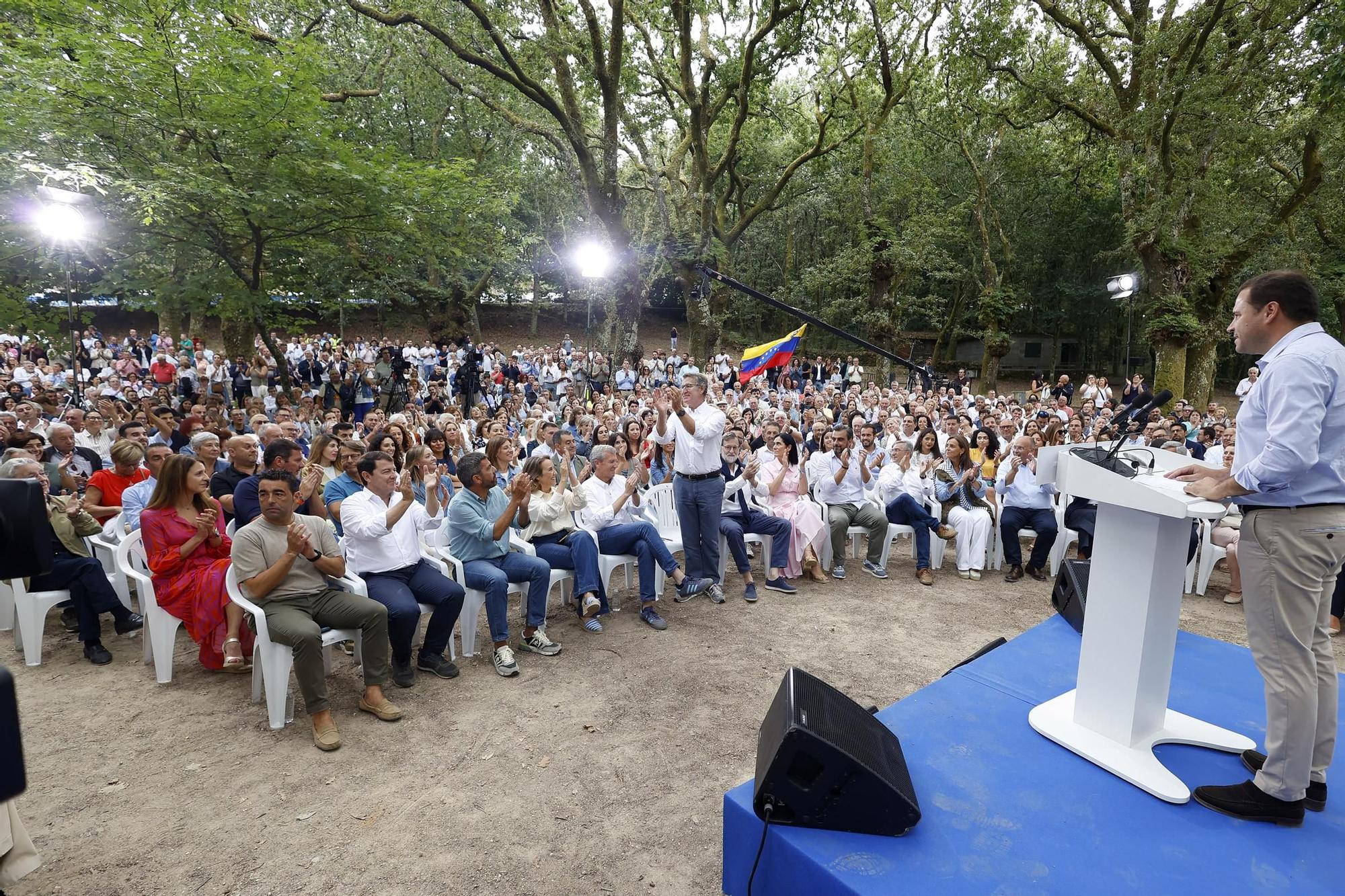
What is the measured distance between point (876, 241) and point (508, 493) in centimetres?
1701

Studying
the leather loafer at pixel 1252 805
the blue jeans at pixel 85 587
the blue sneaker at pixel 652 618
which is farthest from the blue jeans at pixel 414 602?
Answer: the leather loafer at pixel 1252 805

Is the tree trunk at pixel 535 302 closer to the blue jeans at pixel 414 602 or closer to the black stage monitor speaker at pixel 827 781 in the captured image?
the blue jeans at pixel 414 602

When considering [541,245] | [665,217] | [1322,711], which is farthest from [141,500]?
[541,245]

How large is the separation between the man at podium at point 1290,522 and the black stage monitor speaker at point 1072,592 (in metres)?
1.25

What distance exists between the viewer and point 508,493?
16.9 feet

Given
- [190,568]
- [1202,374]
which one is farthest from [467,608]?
[1202,374]

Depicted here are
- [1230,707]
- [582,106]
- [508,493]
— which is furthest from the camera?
[582,106]

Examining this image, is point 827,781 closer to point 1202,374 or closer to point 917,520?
point 917,520

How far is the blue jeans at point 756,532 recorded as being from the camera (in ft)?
18.3

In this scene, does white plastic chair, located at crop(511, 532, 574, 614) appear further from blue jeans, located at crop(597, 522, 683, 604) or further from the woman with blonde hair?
the woman with blonde hair

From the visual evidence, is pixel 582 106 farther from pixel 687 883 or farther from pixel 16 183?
pixel 687 883

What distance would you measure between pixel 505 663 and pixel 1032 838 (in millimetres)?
2879

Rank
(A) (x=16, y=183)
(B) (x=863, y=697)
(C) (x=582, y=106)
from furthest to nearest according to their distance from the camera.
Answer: (C) (x=582, y=106), (A) (x=16, y=183), (B) (x=863, y=697)

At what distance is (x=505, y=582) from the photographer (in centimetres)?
421
